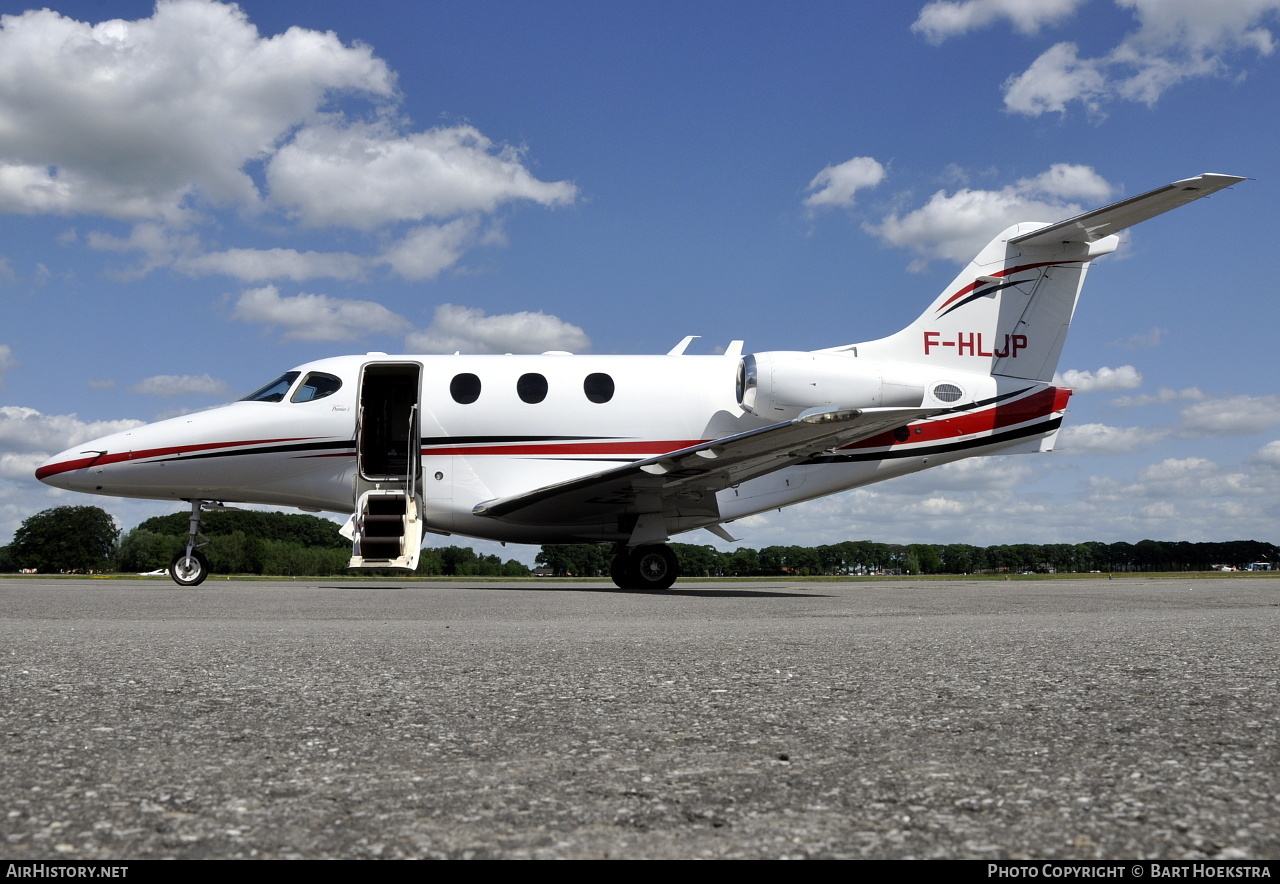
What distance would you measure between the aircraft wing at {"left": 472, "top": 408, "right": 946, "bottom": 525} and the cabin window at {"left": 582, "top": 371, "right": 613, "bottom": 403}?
1.78 meters

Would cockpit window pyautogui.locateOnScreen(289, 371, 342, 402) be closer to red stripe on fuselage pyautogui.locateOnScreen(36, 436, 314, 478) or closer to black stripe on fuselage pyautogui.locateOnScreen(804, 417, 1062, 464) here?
red stripe on fuselage pyautogui.locateOnScreen(36, 436, 314, 478)

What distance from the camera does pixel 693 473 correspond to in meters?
12.5

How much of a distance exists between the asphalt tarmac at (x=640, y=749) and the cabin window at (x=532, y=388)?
936cm

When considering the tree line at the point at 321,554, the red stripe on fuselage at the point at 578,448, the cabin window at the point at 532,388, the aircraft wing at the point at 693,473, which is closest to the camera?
the aircraft wing at the point at 693,473

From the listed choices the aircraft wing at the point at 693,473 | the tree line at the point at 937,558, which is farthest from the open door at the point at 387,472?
the tree line at the point at 937,558

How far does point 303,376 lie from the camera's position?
14359mm

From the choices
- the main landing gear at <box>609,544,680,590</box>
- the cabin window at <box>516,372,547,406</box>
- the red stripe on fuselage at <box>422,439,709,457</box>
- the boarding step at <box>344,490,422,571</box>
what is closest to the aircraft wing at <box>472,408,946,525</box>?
the main landing gear at <box>609,544,680,590</box>

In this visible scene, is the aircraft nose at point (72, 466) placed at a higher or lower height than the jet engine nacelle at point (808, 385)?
lower

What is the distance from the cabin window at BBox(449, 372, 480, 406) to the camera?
14156 millimetres

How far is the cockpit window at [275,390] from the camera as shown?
14438mm

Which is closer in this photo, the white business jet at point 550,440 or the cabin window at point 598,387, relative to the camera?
the white business jet at point 550,440

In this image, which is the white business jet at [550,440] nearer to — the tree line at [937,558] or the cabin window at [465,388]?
the cabin window at [465,388]

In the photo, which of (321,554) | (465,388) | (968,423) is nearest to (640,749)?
(465,388)

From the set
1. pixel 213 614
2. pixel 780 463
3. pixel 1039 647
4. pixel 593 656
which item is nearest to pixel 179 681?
pixel 593 656
